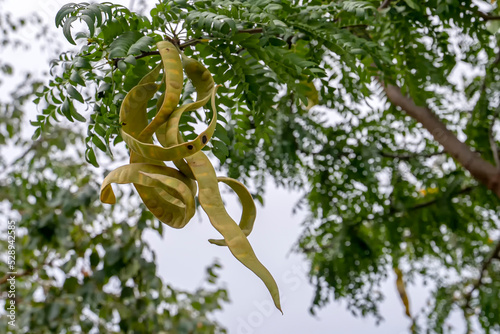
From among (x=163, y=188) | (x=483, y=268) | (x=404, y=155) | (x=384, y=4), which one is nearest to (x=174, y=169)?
(x=163, y=188)

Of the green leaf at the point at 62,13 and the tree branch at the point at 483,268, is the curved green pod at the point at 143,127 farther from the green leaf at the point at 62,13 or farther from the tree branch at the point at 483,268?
the tree branch at the point at 483,268

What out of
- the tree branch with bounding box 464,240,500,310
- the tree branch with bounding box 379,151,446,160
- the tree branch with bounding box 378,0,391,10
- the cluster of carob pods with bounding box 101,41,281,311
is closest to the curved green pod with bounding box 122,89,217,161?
the cluster of carob pods with bounding box 101,41,281,311

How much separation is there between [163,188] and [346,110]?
3.06 ft

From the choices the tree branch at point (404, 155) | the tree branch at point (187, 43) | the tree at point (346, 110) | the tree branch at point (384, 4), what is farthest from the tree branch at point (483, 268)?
the tree branch at point (187, 43)

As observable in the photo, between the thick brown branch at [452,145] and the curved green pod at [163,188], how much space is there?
0.99m

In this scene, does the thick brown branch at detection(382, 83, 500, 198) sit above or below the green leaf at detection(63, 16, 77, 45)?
above

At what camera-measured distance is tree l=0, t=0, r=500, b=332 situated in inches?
21.8

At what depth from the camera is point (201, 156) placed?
0.43m

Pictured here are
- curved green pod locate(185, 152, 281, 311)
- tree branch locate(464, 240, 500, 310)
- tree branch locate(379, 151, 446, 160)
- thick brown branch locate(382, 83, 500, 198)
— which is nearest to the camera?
curved green pod locate(185, 152, 281, 311)

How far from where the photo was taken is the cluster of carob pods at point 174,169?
40 centimetres

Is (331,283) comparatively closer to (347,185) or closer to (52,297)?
(347,185)

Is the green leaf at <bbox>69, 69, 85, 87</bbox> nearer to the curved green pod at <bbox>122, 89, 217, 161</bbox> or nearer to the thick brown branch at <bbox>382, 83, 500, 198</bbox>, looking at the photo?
the curved green pod at <bbox>122, 89, 217, 161</bbox>

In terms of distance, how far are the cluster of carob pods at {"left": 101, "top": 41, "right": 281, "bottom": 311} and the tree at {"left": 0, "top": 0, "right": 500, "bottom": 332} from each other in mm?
44

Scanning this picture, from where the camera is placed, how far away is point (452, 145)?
1372 millimetres
